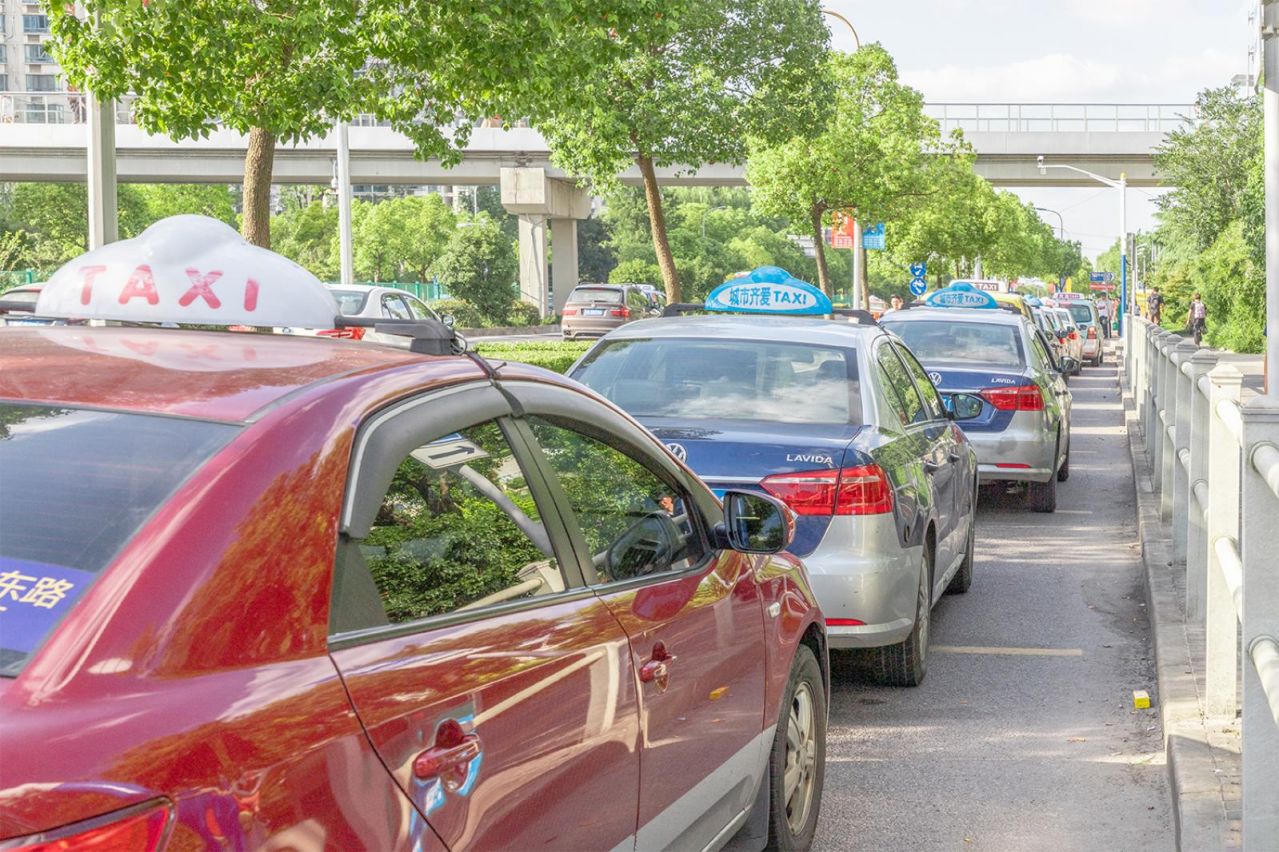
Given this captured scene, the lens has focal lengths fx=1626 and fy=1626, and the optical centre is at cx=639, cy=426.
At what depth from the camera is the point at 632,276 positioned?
9925cm

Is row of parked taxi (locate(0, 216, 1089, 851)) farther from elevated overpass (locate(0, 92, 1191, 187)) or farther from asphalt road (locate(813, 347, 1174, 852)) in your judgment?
elevated overpass (locate(0, 92, 1191, 187))

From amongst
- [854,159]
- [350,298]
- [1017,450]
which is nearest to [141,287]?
[1017,450]

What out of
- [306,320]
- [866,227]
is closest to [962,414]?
[306,320]

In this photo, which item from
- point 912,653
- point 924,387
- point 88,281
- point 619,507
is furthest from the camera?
point 924,387

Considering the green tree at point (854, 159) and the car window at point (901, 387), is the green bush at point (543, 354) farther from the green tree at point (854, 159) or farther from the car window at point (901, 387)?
the green tree at point (854, 159)

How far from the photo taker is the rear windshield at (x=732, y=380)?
6.99 m

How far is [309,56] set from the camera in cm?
1664

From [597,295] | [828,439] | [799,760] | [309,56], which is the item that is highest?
[309,56]

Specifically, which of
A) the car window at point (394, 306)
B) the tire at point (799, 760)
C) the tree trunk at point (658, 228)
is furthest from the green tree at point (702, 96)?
the tire at point (799, 760)

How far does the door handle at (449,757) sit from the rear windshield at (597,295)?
1764 inches

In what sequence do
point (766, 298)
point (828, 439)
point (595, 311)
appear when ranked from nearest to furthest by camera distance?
point (828, 439) → point (766, 298) → point (595, 311)

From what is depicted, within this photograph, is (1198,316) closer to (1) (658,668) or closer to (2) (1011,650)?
(2) (1011,650)

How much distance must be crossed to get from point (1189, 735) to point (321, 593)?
3.89 metres

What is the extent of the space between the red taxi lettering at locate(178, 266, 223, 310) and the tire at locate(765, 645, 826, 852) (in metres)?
2.02
